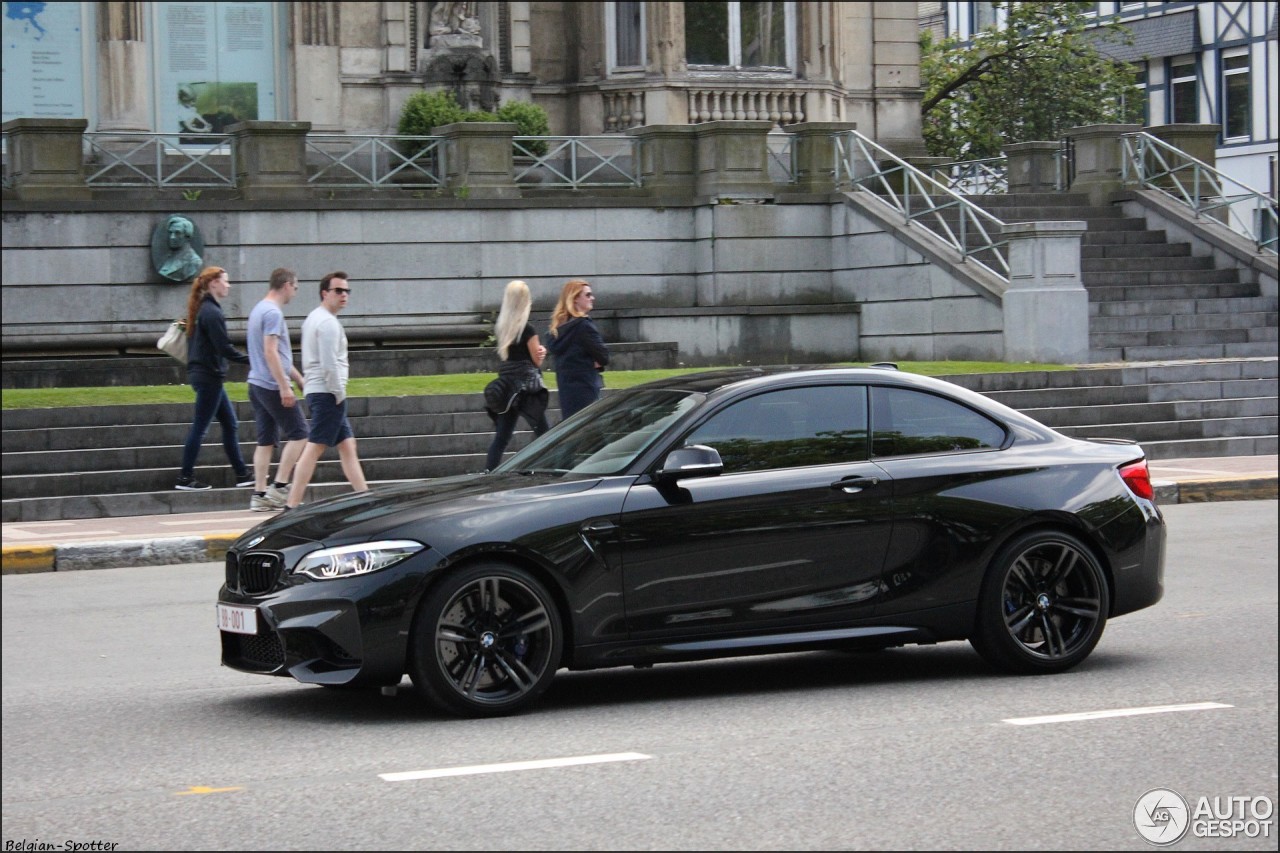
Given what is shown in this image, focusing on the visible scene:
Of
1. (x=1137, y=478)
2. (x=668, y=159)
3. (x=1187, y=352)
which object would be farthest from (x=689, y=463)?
(x=668, y=159)

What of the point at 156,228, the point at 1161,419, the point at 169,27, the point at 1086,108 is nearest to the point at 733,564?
the point at 1161,419

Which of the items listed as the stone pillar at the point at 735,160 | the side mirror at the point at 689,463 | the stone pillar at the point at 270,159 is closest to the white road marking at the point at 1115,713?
the side mirror at the point at 689,463

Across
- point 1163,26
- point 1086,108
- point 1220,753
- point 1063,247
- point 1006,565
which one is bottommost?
point 1220,753

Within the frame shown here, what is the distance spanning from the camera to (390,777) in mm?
6434

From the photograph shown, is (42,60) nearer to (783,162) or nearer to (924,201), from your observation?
(783,162)

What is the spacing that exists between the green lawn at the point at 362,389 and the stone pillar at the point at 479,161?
4.73m

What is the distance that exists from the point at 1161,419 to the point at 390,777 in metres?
14.6

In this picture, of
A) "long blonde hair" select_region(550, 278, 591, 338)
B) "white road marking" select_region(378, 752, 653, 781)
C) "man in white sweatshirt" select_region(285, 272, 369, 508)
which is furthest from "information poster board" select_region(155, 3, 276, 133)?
"white road marking" select_region(378, 752, 653, 781)

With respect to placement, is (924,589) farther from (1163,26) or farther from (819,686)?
(1163,26)

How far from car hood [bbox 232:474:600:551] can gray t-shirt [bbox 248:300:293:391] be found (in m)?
6.68

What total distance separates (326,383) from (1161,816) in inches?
358

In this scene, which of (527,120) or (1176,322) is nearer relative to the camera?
(1176,322)

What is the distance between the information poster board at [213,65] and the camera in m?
27.3

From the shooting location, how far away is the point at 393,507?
760 centimetres
